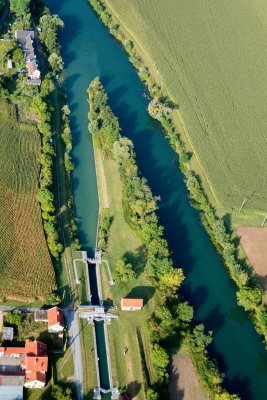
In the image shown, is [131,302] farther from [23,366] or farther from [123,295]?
[23,366]

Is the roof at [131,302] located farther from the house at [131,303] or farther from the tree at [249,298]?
the tree at [249,298]

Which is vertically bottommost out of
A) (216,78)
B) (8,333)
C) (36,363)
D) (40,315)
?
(36,363)

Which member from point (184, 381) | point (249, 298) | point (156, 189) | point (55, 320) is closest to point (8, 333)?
point (55, 320)

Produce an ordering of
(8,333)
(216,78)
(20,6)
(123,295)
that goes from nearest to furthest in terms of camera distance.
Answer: (8,333) → (123,295) → (20,6) → (216,78)

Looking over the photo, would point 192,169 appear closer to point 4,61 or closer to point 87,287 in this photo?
point 87,287

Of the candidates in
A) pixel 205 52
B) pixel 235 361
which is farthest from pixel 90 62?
pixel 235 361

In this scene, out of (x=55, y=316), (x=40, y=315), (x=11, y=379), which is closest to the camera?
(x=11, y=379)

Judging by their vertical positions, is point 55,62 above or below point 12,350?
above

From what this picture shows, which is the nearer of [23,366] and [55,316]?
[23,366]
